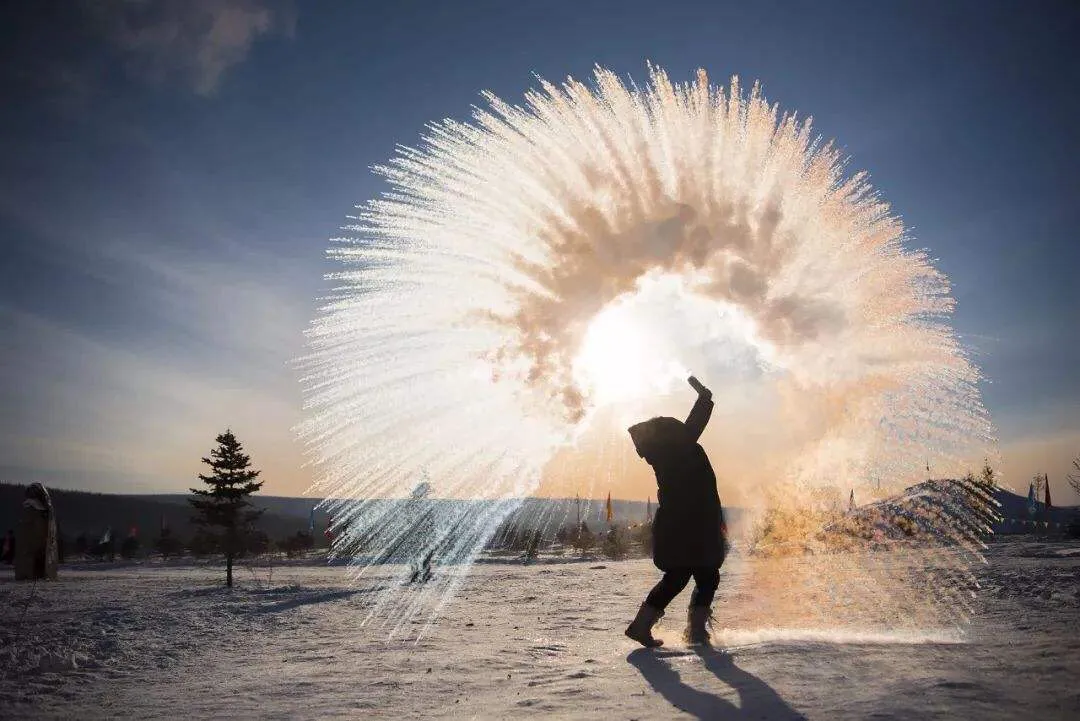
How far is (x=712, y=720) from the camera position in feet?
12.8

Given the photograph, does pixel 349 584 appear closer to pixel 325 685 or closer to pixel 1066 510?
pixel 325 685

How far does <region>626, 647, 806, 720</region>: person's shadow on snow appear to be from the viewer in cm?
396

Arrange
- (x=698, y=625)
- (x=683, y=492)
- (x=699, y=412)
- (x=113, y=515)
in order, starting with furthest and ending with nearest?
(x=113, y=515) < (x=699, y=412) < (x=683, y=492) < (x=698, y=625)

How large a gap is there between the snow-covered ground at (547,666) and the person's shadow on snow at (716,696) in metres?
0.02

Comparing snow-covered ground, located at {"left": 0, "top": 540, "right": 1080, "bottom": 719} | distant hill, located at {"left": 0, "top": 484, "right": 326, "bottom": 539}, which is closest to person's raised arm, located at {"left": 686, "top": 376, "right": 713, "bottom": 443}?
snow-covered ground, located at {"left": 0, "top": 540, "right": 1080, "bottom": 719}

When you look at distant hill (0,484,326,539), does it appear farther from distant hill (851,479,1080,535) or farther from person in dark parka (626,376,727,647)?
person in dark parka (626,376,727,647)

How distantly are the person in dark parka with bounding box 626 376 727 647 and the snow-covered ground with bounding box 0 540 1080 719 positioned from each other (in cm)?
41

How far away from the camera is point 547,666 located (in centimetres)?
611

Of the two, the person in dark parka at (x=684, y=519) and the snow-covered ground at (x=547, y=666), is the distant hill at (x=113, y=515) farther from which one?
the person in dark parka at (x=684, y=519)

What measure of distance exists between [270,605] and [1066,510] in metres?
137

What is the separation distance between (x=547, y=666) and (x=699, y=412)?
10.4ft

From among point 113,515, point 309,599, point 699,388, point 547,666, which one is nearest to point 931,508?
point 309,599

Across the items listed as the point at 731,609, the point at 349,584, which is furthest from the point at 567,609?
the point at 349,584

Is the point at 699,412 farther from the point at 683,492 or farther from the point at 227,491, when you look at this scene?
the point at 227,491
